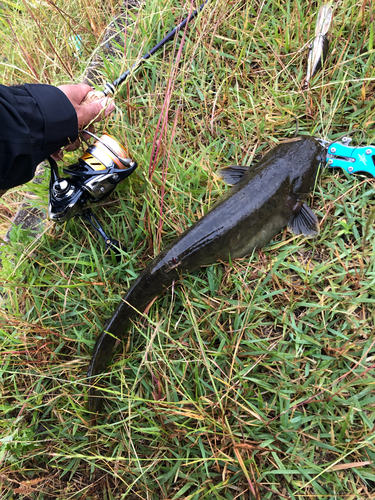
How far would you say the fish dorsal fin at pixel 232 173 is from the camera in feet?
8.58

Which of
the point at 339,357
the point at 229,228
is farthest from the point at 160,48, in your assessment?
the point at 339,357

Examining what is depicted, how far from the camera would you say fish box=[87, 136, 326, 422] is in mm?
2334

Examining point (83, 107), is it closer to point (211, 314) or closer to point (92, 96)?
point (92, 96)

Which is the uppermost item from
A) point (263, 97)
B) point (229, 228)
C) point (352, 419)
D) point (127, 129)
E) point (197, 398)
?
point (127, 129)

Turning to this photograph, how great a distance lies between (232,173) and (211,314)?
121 cm

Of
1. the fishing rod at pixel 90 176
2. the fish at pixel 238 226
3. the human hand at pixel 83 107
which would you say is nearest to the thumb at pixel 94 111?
the human hand at pixel 83 107

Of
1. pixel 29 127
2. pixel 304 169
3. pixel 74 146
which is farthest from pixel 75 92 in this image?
pixel 304 169

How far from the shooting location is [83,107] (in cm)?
246

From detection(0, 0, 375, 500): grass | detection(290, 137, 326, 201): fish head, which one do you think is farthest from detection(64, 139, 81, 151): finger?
detection(290, 137, 326, 201): fish head

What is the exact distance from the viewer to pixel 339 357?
2.13 meters

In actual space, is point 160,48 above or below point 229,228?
above

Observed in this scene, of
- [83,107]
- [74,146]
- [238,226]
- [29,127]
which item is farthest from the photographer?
[74,146]

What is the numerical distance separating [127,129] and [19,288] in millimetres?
1752

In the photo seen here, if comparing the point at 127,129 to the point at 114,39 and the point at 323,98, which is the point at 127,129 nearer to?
the point at 114,39
